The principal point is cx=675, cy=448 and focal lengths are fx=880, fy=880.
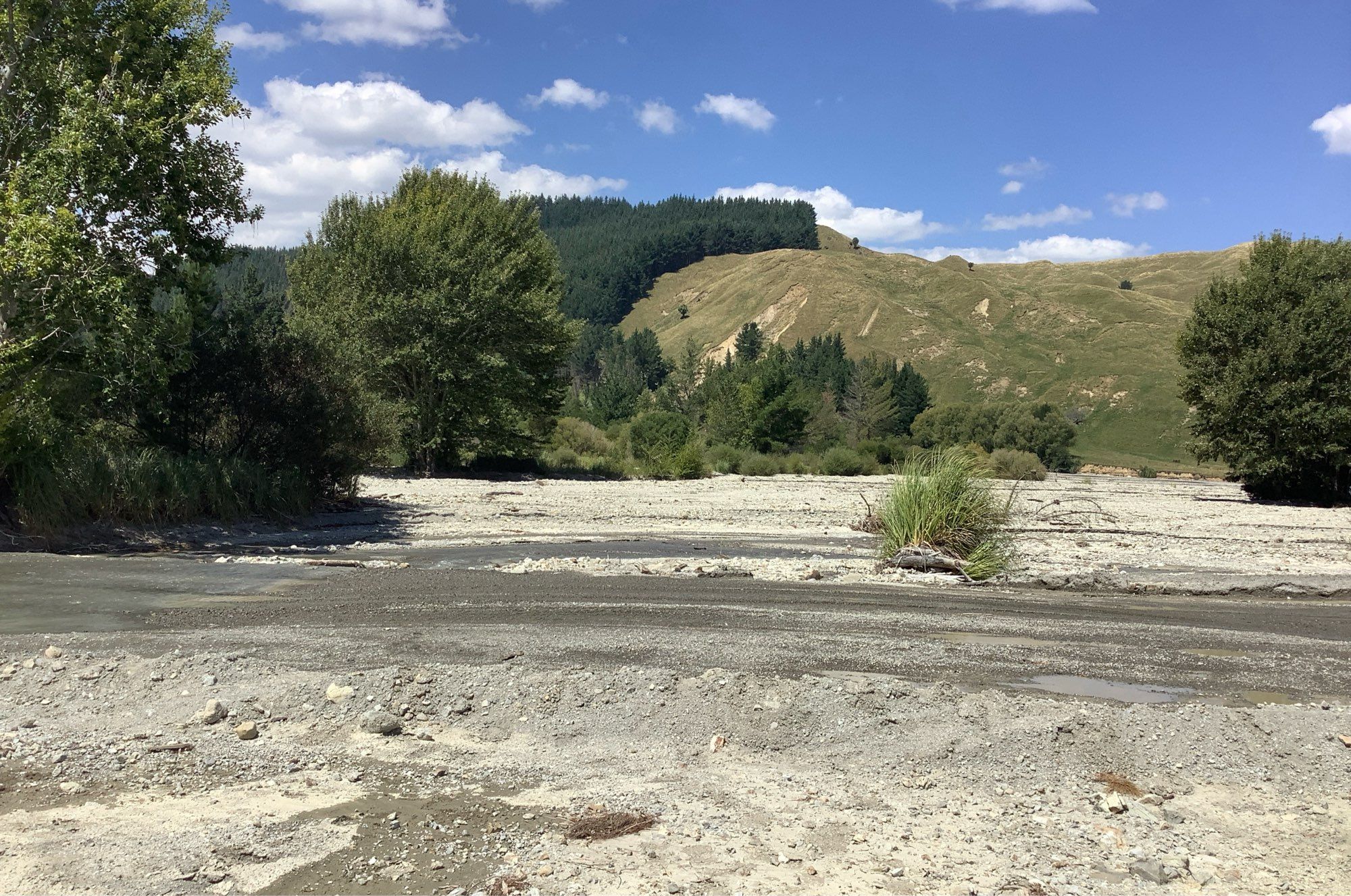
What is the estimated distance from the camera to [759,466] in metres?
49.2

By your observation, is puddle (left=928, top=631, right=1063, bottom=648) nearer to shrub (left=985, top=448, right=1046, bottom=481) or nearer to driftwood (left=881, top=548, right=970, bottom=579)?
driftwood (left=881, top=548, right=970, bottom=579)

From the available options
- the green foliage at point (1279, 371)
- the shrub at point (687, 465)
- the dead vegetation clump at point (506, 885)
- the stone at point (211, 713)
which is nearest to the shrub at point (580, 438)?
the shrub at point (687, 465)

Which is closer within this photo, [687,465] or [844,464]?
[687,465]

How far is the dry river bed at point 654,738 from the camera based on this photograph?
16.2 ft

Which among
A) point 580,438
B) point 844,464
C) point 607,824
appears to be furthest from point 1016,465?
point 607,824

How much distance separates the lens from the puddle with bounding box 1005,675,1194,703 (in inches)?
309

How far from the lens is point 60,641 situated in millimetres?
8211

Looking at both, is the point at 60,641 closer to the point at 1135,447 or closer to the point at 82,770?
the point at 82,770

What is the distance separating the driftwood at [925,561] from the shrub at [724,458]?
1354 inches

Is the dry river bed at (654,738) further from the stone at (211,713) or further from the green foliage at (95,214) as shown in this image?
the green foliage at (95,214)

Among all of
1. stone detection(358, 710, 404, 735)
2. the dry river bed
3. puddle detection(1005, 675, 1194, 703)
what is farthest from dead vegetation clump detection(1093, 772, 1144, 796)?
stone detection(358, 710, 404, 735)

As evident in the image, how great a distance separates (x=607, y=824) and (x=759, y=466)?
44.2 meters

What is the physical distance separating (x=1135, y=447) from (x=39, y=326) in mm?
89924

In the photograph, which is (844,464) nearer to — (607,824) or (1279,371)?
(1279,371)
